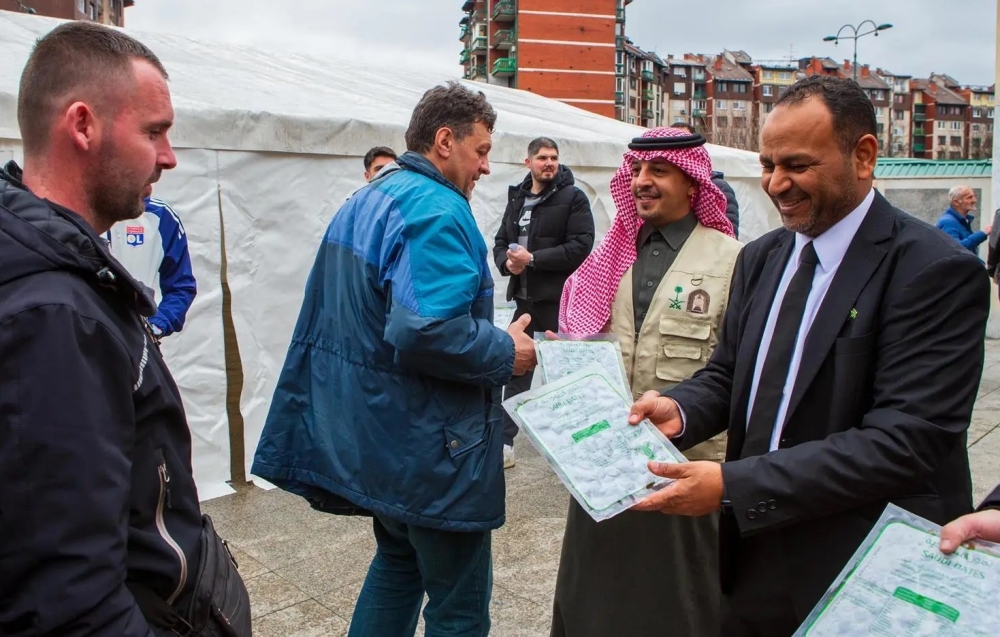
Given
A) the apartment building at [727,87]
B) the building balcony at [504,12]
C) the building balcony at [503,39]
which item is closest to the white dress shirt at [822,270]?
the building balcony at [503,39]

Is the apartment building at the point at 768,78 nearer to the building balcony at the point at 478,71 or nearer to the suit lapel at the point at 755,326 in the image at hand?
the building balcony at the point at 478,71

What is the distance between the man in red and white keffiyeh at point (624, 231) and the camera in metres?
2.72

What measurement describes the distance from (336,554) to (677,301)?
2378mm

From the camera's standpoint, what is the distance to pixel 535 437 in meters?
1.97

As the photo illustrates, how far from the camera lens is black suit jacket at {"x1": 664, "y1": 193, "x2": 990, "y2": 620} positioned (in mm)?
1571

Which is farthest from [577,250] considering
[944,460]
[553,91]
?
[553,91]

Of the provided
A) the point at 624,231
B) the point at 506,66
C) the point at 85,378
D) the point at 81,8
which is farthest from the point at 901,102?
the point at 85,378

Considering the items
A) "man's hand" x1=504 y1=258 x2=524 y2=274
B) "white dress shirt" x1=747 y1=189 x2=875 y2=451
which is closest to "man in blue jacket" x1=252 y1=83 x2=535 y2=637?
"white dress shirt" x1=747 y1=189 x2=875 y2=451

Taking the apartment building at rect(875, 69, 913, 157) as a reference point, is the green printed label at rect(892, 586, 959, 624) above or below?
below

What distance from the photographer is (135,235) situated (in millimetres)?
3990

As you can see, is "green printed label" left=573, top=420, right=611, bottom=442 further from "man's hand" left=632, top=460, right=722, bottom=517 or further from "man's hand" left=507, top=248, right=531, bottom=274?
"man's hand" left=507, top=248, right=531, bottom=274

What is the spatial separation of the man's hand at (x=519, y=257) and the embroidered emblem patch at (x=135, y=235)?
7.23ft

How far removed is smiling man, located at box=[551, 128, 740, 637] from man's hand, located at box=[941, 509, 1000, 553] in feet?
3.91

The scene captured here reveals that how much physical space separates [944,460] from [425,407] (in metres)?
1.34
